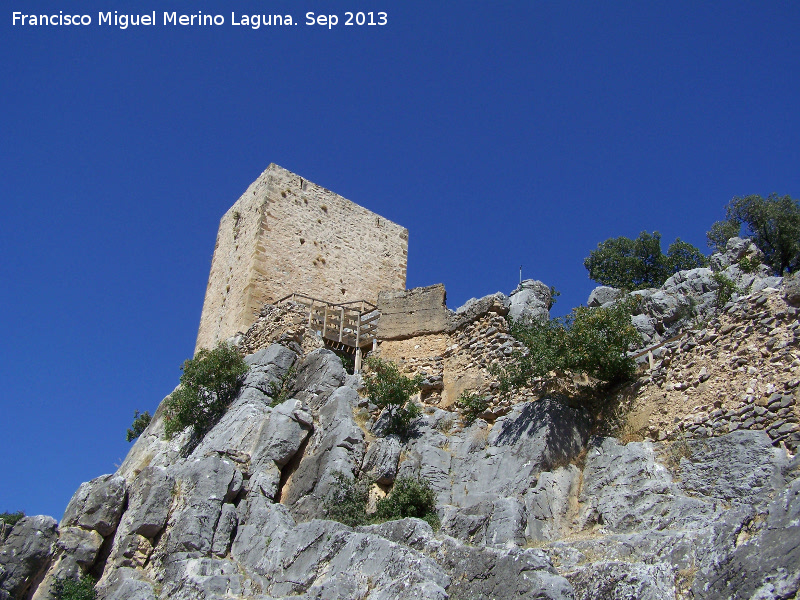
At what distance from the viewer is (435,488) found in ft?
46.9

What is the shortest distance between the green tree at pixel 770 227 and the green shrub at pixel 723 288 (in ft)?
14.3

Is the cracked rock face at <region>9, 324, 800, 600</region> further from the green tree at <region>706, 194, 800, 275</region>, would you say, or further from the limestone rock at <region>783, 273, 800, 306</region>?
the green tree at <region>706, 194, 800, 275</region>

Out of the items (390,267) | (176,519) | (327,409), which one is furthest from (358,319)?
(176,519)

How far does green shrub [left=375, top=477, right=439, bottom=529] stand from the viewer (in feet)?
44.7

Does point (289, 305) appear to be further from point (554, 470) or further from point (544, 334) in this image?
point (554, 470)

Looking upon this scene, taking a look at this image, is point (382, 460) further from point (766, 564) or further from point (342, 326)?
point (766, 564)

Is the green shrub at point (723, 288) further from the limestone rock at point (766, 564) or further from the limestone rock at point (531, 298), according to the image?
the limestone rock at point (766, 564)

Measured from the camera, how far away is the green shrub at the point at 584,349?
47.1ft

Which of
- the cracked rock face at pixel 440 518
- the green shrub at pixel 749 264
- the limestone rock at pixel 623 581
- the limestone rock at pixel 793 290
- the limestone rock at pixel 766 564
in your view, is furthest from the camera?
the green shrub at pixel 749 264

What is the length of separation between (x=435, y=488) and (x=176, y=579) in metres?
4.80

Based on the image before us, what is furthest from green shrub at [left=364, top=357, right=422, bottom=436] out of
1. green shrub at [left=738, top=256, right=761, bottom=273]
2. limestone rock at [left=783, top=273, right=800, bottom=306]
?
green shrub at [left=738, top=256, right=761, bottom=273]

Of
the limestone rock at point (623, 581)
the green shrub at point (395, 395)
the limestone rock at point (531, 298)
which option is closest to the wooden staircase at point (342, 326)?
the green shrub at point (395, 395)

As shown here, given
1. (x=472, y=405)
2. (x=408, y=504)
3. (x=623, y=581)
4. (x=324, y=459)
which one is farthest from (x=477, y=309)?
(x=623, y=581)

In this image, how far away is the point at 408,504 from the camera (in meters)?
13.7
